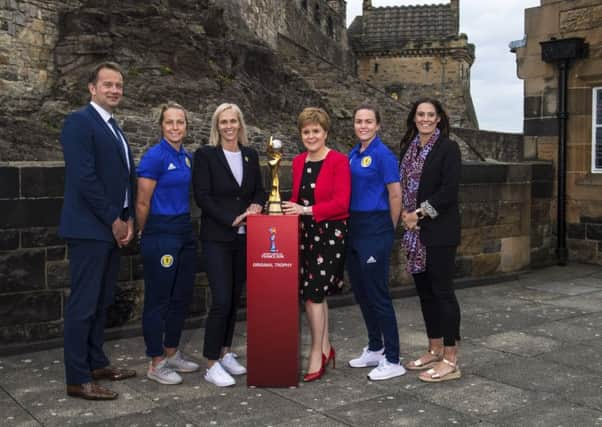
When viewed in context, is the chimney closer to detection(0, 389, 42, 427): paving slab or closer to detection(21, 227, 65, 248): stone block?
detection(21, 227, 65, 248): stone block

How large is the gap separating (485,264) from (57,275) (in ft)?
16.3

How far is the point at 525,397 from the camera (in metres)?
4.26

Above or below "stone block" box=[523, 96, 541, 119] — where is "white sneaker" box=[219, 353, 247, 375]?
below

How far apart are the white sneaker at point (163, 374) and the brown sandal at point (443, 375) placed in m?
1.54

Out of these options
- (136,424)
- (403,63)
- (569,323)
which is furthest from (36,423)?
(403,63)

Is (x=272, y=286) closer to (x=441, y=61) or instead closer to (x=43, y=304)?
(x=43, y=304)

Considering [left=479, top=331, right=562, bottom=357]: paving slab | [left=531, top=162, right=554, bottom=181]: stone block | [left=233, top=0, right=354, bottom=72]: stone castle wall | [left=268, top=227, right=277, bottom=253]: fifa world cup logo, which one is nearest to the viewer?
[left=268, top=227, right=277, bottom=253]: fifa world cup logo

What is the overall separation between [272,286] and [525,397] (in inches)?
64.1

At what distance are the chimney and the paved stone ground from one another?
149 feet

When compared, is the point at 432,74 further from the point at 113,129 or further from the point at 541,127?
the point at 113,129

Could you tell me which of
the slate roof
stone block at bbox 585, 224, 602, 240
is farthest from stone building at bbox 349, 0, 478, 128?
stone block at bbox 585, 224, 602, 240

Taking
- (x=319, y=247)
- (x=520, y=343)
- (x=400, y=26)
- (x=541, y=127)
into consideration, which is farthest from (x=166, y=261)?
(x=400, y=26)

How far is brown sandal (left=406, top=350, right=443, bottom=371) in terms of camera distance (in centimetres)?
487

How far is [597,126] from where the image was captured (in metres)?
9.53
